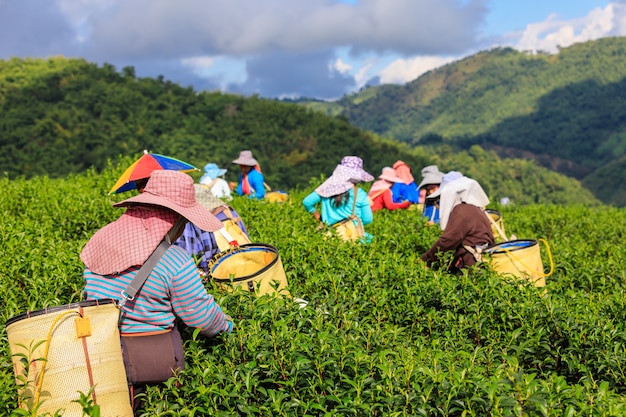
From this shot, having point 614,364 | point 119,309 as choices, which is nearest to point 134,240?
point 119,309

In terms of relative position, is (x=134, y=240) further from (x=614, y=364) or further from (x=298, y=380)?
(x=614, y=364)

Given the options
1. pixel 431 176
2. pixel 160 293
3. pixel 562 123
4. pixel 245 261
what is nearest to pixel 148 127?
pixel 431 176

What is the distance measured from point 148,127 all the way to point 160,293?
2192 inches

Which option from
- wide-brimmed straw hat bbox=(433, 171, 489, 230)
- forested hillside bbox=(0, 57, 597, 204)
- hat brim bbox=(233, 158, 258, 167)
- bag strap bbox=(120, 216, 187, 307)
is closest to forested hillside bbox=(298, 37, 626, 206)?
forested hillside bbox=(0, 57, 597, 204)

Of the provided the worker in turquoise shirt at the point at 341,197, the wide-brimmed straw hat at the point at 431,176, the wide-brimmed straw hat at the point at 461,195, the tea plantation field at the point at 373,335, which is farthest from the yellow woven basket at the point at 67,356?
the wide-brimmed straw hat at the point at 431,176

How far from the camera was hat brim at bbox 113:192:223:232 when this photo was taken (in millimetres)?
2924

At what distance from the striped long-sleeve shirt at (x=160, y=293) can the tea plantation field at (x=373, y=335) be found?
0.87ft

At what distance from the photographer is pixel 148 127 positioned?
5578 cm

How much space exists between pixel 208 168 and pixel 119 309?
30.5 ft

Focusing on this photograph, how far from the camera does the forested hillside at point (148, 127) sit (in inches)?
1911

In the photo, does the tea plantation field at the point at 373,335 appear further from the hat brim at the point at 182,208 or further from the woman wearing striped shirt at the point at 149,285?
the hat brim at the point at 182,208

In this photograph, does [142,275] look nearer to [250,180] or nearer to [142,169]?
[142,169]

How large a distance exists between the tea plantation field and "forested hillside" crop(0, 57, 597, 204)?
40388mm

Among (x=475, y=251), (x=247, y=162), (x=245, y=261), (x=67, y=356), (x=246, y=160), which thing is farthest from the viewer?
(x=246, y=160)
